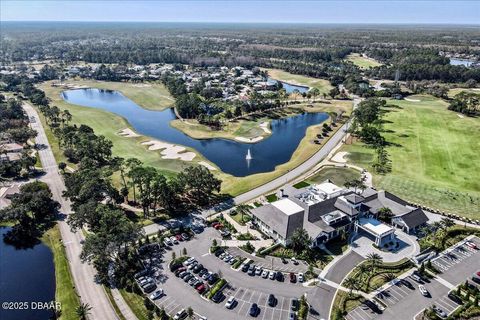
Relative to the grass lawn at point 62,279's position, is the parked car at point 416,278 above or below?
above

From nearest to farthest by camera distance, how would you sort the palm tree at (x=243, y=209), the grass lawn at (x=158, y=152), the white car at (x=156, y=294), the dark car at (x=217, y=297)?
the dark car at (x=217, y=297) < the white car at (x=156, y=294) < the palm tree at (x=243, y=209) < the grass lawn at (x=158, y=152)

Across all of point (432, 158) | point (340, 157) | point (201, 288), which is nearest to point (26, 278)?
point (201, 288)

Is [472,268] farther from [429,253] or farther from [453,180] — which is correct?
[453,180]

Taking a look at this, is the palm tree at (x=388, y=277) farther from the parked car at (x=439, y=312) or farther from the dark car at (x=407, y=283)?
the parked car at (x=439, y=312)

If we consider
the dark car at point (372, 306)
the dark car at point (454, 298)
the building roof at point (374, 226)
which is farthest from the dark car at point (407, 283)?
the building roof at point (374, 226)

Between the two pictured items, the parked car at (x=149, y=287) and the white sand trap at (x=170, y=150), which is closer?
the parked car at (x=149, y=287)

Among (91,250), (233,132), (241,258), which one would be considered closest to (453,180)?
(241,258)
